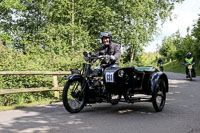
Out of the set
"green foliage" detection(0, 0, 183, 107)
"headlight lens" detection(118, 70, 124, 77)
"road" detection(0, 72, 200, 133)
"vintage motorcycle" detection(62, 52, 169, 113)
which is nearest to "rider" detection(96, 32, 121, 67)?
"vintage motorcycle" detection(62, 52, 169, 113)

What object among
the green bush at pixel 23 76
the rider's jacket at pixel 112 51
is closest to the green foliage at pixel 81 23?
the green bush at pixel 23 76

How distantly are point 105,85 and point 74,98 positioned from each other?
2.78 feet

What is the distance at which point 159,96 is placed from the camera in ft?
21.7

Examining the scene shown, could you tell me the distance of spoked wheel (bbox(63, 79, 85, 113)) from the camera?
5938 mm

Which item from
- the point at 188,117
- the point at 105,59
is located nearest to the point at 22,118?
the point at 105,59

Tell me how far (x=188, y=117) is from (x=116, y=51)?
8.20ft

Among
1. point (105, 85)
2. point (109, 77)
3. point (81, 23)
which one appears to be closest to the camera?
point (109, 77)

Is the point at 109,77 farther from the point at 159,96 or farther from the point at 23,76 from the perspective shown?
the point at 23,76

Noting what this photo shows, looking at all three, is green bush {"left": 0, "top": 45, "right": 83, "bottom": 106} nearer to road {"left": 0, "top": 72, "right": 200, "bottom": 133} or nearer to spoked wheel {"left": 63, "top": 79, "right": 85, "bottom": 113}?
road {"left": 0, "top": 72, "right": 200, "bottom": 133}

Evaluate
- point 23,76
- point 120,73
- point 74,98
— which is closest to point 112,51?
point 120,73

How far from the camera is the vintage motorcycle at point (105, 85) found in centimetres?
591

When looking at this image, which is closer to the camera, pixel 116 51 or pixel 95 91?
pixel 95 91

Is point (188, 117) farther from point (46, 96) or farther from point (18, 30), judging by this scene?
point (18, 30)

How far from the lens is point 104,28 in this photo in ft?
85.8
